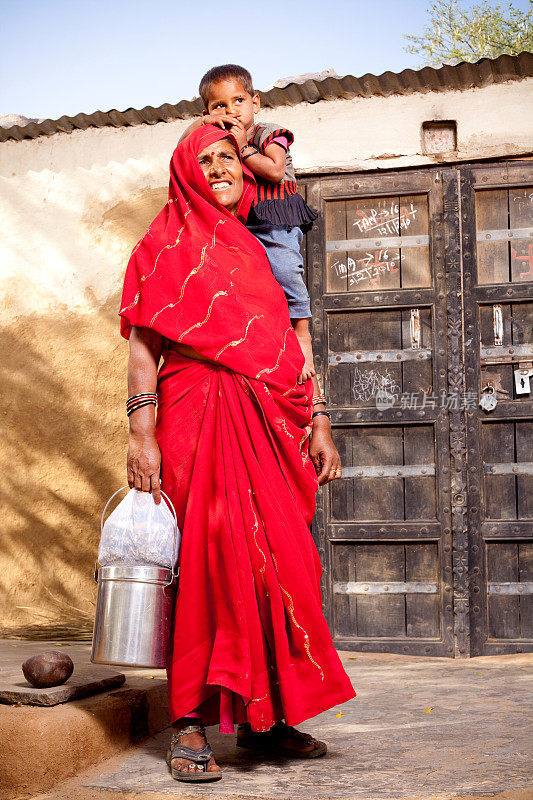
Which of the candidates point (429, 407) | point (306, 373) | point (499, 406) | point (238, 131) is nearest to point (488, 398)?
point (499, 406)

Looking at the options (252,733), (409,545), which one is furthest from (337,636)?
(252,733)

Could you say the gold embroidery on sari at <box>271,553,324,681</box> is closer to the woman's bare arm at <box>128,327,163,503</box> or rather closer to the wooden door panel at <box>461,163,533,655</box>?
the woman's bare arm at <box>128,327,163,503</box>

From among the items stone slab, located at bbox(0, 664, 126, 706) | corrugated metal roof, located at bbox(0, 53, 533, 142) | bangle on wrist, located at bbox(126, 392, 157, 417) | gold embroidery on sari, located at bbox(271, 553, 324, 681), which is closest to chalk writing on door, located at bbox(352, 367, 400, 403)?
corrugated metal roof, located at bbox(0, 53, 533, 142)

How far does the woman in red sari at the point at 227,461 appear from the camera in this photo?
2.16m

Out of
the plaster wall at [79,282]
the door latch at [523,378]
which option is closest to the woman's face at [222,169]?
the plaster wall at [79,282]

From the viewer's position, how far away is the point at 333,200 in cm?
498

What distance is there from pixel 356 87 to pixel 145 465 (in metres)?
3.41

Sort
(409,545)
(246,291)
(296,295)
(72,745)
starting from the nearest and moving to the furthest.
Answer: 1. (72,745)
2. (246,291)
3. (296,295)
4. (409,545)

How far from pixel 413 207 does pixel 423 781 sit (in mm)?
3602

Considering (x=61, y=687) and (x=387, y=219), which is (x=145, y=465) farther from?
(x=387, y=219)

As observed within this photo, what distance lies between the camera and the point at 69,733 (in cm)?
225

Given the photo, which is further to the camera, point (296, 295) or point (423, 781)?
point (296, 295)

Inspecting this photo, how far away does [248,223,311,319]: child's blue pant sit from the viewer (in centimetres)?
278

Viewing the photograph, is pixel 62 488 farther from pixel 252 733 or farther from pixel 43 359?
pixel 252 733
